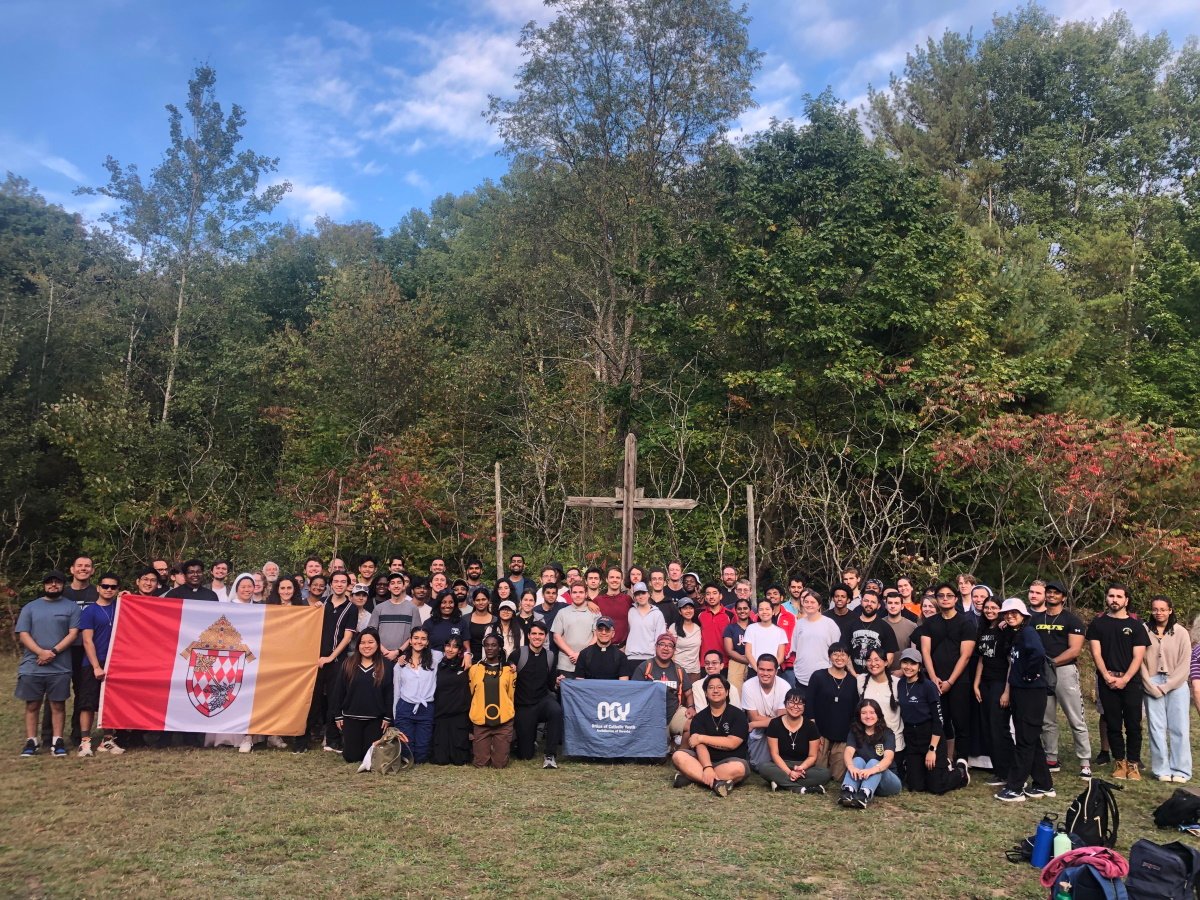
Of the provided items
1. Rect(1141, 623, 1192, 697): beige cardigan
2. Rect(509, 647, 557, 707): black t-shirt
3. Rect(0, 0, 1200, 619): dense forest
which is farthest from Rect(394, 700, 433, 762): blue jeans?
Rect(0, 0, 1200, 619): dense forest

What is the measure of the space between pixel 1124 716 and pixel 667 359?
44.2 ft

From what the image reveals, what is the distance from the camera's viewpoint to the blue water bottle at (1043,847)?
5.52 metres

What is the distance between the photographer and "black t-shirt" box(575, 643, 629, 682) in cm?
858

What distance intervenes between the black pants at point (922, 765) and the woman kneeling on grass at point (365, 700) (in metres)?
4.68

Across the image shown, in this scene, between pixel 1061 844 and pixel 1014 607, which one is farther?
pixel 1014 607

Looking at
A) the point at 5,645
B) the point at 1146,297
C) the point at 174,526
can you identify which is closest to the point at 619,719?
the point at 5,645

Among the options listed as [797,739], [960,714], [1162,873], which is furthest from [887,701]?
[1162,873]

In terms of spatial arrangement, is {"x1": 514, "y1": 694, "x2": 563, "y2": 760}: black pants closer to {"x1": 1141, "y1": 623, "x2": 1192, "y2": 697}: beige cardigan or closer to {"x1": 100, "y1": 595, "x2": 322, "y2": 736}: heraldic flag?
{"x1": 100, "y1": 595, "x2": 322, "y2": 736}: heraldic flag

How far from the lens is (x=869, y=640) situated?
8.20 m

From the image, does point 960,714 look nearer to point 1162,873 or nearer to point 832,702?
point 832,702

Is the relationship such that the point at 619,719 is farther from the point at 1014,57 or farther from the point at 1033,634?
the point at 1014,57

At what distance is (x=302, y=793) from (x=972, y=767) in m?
6.02

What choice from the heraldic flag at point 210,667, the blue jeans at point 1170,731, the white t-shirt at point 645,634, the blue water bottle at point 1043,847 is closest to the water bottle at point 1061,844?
the blue water bottle at point 1043,847

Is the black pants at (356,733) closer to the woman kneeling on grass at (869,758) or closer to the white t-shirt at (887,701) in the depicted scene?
the woman kneeling on grass at (869,758)
